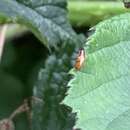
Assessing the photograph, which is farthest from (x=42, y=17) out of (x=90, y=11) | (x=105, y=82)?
(x=90, y=11)

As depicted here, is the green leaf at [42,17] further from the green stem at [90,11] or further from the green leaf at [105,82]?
the green stem at [90,11]

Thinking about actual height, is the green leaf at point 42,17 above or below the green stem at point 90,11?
above

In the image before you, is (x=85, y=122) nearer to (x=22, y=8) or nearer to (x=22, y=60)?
(x=22, y=8)

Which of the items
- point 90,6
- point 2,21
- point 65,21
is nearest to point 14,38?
point 90,6

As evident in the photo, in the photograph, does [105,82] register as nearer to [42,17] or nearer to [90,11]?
[42,17]

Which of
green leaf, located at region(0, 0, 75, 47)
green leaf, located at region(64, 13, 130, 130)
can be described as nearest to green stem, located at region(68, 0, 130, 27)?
green leaf, located at region(0, 0, 75, 47)

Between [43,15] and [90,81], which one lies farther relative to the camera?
[43,15]

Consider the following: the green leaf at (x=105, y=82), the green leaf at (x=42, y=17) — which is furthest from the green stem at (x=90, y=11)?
the green leaf at (x=105, y=82)
